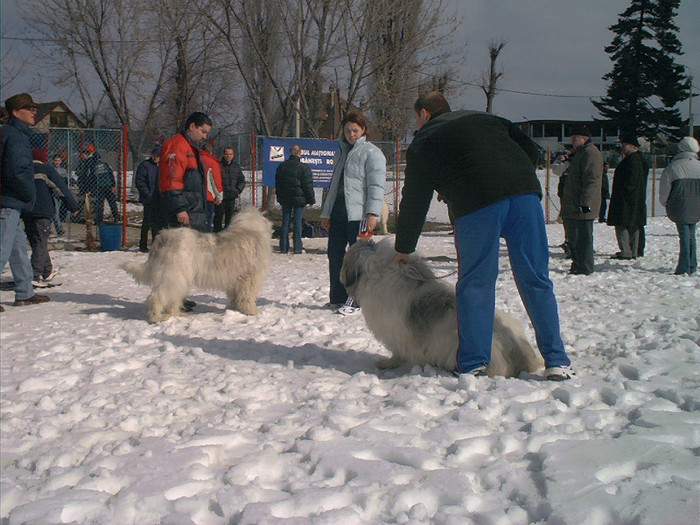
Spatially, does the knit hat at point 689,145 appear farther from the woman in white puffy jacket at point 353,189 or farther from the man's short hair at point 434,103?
the man's short hair at point 434,103

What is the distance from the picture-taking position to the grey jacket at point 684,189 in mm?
8070

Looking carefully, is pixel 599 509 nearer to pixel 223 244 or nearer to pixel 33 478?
pixel 33 478

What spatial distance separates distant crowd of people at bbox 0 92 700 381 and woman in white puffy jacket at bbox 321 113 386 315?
0.4 inches

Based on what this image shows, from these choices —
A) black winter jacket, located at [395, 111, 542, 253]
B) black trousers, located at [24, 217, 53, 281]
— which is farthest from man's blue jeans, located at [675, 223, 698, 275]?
black trousers, located at [24, 217, 53, 281]

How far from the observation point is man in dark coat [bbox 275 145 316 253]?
37.0 feet

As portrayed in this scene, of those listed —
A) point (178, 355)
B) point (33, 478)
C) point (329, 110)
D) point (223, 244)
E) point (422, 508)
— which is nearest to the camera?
point (422, 508)

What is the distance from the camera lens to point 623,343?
4621 mm

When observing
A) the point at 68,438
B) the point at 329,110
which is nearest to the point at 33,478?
the point at 68,438

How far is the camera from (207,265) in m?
5.96

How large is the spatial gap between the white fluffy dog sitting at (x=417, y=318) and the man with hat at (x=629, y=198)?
6801 millimetres

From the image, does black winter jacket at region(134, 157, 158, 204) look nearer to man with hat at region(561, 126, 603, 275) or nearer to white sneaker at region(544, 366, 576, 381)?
man with hat at region(561, 126, 603, 275)

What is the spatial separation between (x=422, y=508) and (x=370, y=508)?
19 cm

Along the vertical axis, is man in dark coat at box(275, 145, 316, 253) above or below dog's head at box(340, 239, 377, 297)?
above

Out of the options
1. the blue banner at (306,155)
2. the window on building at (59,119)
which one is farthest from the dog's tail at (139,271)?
the window on building at (59,119)
